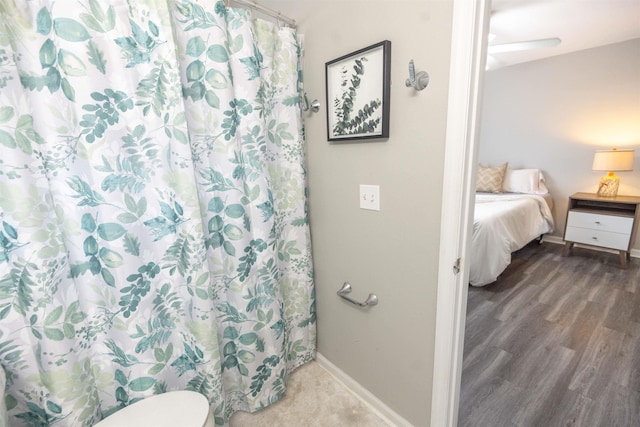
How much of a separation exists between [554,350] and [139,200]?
8.19 ft

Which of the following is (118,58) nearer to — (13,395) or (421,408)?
(13,395)

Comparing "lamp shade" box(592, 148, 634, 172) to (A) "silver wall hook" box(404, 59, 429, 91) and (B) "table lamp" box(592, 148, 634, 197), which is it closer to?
(B) "table lamp" box(592, 148, 634, 197)

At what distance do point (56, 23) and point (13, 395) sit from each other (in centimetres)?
117

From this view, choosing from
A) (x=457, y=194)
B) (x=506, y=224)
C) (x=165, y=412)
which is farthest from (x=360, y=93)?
(x=506, y=224)

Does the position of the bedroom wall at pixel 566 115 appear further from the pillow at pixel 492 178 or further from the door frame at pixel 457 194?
the door frame at pixel 457 194

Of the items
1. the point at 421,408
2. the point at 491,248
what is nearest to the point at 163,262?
the point at 421,408

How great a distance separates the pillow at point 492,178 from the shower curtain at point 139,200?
347cm

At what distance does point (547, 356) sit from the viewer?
5.75 feet

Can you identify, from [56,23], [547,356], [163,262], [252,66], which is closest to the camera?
[56,23]

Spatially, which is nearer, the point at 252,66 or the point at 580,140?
the point at 252,66

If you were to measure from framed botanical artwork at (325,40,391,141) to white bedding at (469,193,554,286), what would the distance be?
1.40 metres

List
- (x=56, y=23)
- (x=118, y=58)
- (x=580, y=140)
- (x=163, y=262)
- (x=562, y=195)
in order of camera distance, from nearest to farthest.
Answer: (x=56, y=23)
(x=118, y=58)
(x=163, y=262)
(x=580, y=140)
(x=562, y=195)

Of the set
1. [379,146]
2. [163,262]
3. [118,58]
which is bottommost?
[163,262]

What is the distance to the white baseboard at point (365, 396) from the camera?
1.37 meters
